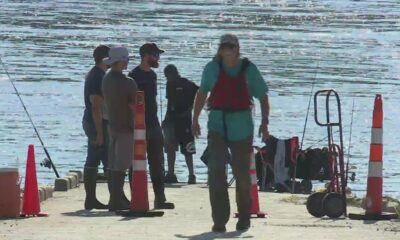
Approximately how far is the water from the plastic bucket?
7.08 m

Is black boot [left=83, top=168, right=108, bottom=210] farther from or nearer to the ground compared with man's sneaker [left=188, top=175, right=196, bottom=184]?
farther from the ground

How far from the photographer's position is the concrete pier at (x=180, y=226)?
12031mm

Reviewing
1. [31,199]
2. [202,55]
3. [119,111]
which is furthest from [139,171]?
[202,55]

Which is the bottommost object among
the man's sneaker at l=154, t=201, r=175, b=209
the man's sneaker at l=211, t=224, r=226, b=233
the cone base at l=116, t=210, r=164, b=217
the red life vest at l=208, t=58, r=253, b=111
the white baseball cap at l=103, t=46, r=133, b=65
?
the man's sneaker at l=154, t=201, r=175, b=209

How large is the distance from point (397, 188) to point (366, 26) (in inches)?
2280

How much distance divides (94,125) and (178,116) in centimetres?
485

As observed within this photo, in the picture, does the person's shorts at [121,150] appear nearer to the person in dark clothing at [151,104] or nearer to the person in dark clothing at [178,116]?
the person in dark clothing at [151,104]

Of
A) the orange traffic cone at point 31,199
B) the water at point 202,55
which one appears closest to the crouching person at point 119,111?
the orange traffic cone at point 31,199

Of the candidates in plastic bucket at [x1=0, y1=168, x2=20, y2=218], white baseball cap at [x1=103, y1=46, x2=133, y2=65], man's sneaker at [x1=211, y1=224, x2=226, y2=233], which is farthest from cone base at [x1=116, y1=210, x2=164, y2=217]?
man's sneaker at [x1=211, y1=224, x2=226, y2=233]

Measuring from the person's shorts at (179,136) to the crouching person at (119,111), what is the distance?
5.26 metres

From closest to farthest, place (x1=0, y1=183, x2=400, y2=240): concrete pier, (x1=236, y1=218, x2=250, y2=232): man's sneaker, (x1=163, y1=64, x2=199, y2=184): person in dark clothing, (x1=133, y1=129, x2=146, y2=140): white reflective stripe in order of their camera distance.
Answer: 1. (x1=0, y1=183, x2=400, y2=240): concrete pier
2. (x1=236, y1=218, x2=250, y2=232): man's sneaker
3. (x1=133, y1=129, x2=146, y2=140): white reflective stripe
4. (x1=163, y1=64, x2=199, y2=184): person in dark clothing

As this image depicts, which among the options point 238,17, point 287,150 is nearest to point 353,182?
point 287,150

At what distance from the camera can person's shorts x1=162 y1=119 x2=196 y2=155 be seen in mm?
19984

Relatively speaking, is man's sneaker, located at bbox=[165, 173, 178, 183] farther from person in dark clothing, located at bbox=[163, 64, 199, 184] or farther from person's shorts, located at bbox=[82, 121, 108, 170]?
person's shorts, located at bbox=[82, 121, 108, 170]
